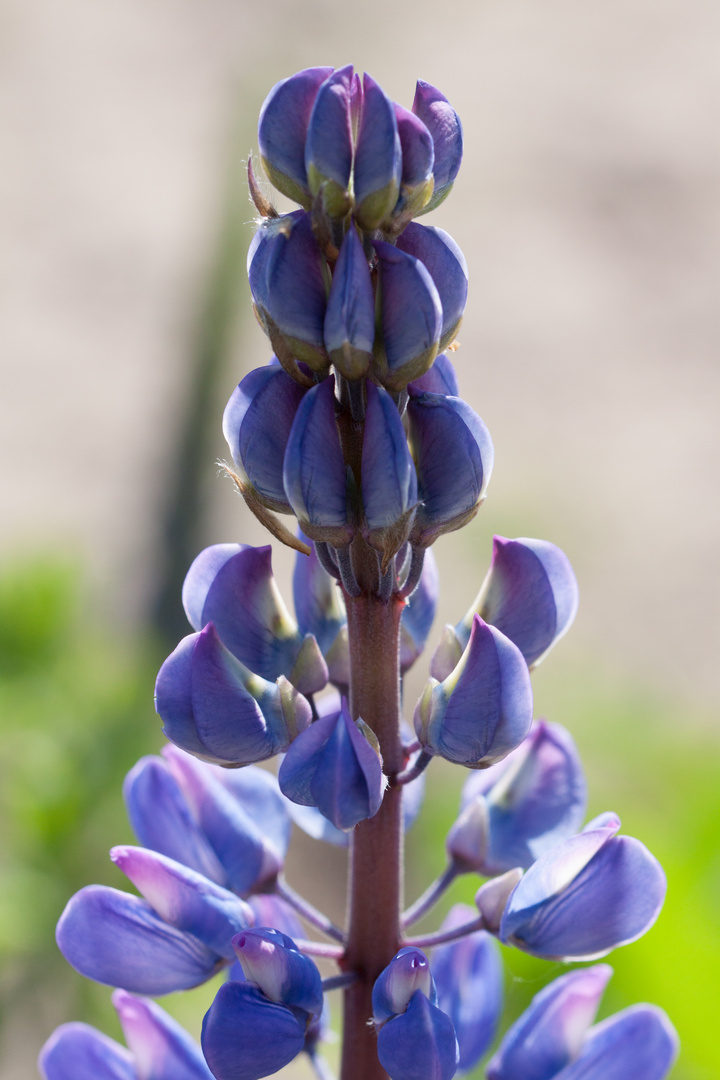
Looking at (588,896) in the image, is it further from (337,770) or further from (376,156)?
(376,156)

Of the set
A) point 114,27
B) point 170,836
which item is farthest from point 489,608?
point 114,27

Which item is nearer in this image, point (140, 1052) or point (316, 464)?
point (316, 464)

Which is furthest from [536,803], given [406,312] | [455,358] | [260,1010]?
[455,358]

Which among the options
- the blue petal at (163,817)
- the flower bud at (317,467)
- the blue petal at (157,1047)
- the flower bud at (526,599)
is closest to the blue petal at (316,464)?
the flower bud at (317,467)

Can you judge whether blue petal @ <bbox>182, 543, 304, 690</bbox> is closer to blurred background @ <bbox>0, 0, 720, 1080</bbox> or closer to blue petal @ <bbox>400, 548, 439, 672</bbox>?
blue petal @ <bbox>400, 548, 439, 672</bbox>

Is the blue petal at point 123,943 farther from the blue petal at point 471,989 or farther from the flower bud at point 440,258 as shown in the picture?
the flower bud at point 440,258

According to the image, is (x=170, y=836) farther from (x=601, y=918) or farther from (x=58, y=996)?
(x=58, y=996)
